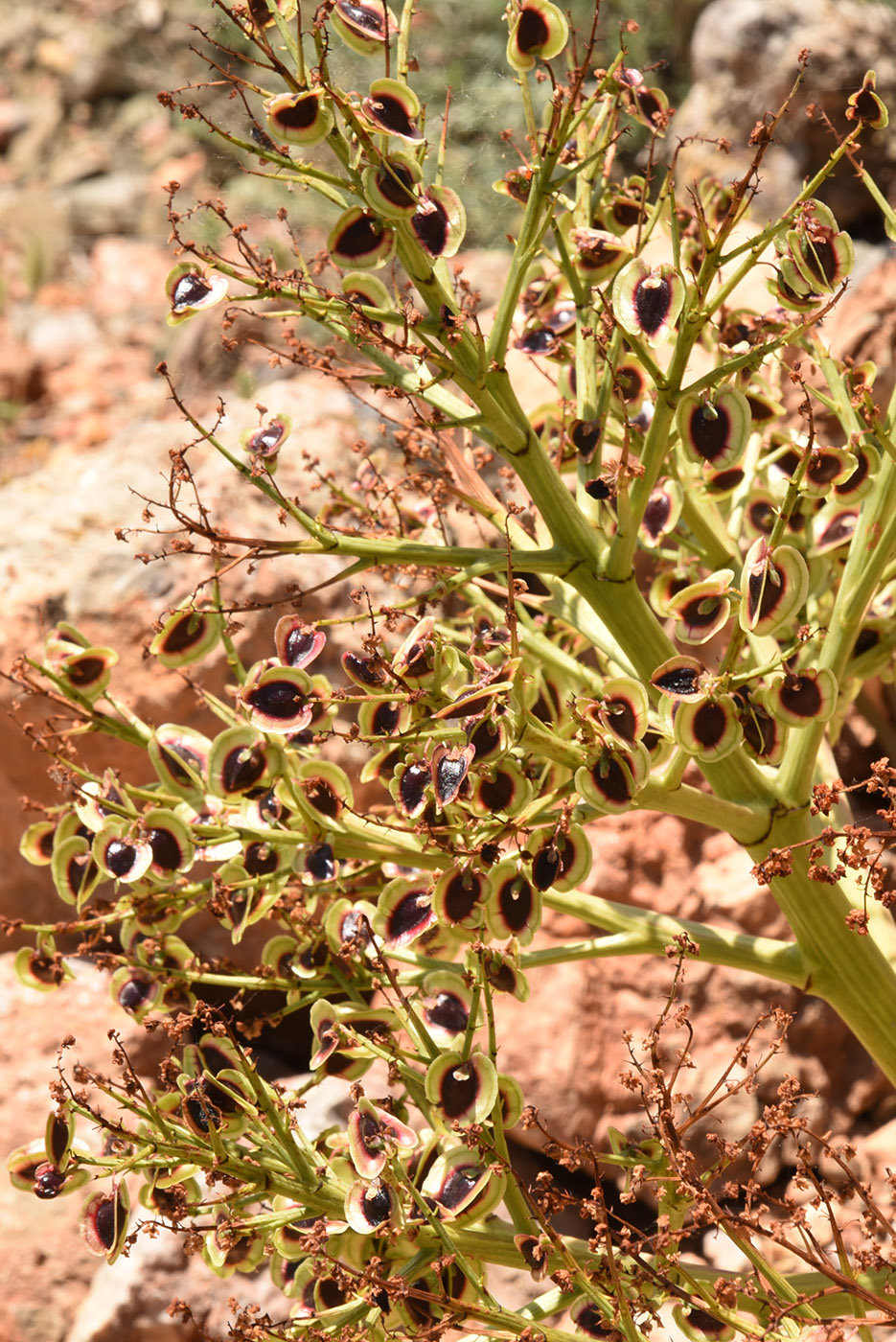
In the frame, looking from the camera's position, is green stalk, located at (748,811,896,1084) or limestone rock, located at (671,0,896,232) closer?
green stalk, located at (748,811,896,1084)

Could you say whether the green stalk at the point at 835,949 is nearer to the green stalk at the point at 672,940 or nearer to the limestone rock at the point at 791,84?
the green stalk at the point at 672,940

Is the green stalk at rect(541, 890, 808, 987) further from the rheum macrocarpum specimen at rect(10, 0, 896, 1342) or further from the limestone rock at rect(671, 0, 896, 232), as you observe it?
the limestone rock at rect(671, 0, 896, 232)

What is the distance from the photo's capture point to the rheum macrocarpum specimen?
1441 mm

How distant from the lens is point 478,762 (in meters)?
1.36

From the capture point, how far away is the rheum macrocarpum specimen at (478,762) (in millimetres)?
1441

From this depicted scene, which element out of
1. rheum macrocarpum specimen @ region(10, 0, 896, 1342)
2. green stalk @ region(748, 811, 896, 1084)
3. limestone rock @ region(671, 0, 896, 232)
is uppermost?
limestone rock @ region(671, 0, 896, 232)

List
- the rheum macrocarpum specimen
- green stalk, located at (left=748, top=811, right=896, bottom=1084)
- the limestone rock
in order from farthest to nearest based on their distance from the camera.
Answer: the limestone rock → green stalk, located at (left=748, top=811, right=896, bottom=1084) → the rheum macrocarpum specimen

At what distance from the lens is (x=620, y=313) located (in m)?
1.45

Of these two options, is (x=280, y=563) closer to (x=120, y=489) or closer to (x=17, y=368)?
(x=120, y=489)

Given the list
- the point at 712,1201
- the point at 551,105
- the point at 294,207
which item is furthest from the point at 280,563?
the point at 294,207

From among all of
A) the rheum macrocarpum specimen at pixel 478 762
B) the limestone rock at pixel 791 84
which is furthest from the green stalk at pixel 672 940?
the limestone rock at pixel 791 84

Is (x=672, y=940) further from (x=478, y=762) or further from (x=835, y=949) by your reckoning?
(x=478, y=762)

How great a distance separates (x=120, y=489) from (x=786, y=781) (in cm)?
194

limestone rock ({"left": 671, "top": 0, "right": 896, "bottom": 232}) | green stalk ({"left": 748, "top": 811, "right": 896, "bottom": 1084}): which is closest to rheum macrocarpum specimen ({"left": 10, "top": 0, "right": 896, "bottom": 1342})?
green stalk ({"left": 748, "top": 811, "right": 896, "bottom": 1084})
